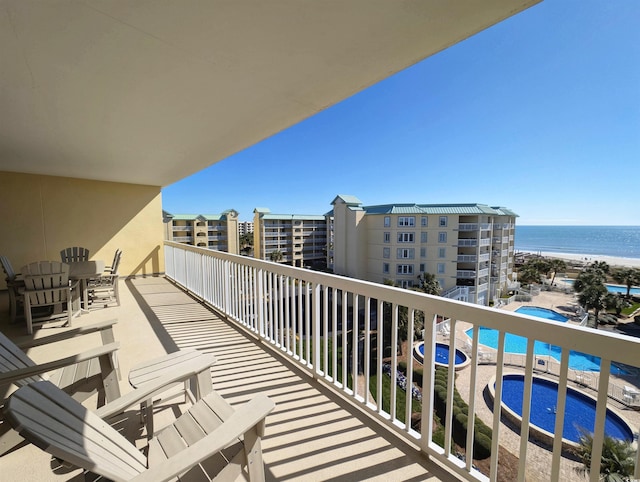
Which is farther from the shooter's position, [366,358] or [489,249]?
[489,249]

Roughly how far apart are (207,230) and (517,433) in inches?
1672

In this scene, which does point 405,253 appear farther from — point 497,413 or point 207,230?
point 497,413

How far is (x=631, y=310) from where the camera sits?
2023 centimetres

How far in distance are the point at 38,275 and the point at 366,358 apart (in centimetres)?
436

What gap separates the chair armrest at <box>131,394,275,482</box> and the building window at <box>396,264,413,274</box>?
98.5ft

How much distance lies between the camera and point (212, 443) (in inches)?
36.4

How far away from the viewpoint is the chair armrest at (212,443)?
81 centimetres

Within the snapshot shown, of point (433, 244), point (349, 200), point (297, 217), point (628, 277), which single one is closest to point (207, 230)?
point (297, 217)

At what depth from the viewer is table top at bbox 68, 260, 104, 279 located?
13.9ft

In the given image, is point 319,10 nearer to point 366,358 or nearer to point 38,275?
point 366,358

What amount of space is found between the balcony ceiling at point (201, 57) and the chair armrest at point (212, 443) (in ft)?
6.60

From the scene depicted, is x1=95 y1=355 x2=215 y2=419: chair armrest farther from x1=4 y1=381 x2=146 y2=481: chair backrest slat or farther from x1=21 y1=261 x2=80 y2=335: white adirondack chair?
x1=21 y1=261 x2=80 y2=335: white adirondack chair

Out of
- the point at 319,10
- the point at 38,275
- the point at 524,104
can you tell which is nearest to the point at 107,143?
the point at 38,275

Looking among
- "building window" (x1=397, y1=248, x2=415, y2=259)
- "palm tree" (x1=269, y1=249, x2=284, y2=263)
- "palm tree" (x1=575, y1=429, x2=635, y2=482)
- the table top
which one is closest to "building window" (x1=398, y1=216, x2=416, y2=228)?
"building window" (x1=397, y1=248, x2=415, y2=259)
